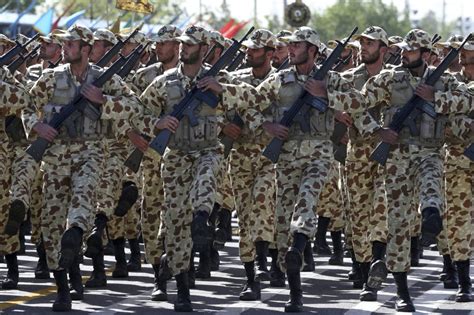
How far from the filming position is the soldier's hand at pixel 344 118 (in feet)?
51.2

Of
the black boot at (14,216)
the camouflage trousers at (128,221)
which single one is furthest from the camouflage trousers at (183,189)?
the camouflage trousers at (128,221)

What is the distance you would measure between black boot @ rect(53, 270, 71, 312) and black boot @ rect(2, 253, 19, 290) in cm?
168

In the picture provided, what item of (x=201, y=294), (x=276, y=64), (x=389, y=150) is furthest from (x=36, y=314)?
(x=276, y=64)

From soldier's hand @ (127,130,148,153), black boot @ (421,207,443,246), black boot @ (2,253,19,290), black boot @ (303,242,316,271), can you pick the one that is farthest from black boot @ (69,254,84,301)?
black boot @ (303,242,316,271)

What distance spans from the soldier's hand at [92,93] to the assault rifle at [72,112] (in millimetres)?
75

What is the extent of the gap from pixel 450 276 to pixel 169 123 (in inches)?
142

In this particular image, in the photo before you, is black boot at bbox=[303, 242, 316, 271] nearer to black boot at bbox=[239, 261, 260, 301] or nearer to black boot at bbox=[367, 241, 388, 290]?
black boot at bbox=[239, 261, 260, 301]

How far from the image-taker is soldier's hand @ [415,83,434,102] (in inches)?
575

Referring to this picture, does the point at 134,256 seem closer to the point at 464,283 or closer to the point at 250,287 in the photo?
the point at 250,287

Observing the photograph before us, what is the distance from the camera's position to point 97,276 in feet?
54.2

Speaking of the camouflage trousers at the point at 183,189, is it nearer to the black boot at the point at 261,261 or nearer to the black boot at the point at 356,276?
the black boot at the point at 261,261

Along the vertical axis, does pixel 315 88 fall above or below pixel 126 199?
above

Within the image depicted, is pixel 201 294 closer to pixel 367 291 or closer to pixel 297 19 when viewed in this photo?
pixel 367 291

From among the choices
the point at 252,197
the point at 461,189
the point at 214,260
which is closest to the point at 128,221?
the point at 214,260
